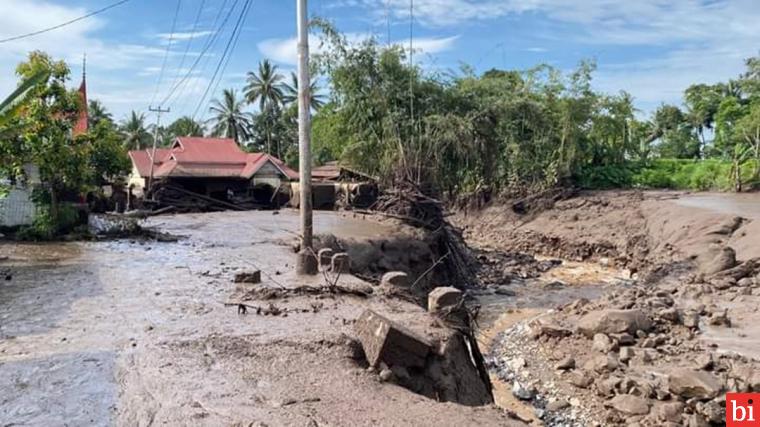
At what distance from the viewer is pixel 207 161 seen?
107 ft

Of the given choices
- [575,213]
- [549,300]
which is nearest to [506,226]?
[575,213]

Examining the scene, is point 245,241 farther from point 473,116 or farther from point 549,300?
point 473,116

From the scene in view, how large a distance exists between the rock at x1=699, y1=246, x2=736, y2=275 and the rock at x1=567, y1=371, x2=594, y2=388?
6.55m

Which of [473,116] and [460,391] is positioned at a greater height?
[473,116]

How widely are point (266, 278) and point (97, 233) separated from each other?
30.5 feet

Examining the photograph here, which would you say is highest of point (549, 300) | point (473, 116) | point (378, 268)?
point (473, 116)

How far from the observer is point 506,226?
25.9 m

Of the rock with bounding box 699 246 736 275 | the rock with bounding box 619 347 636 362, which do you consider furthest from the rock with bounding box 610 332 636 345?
the rock with bounding box 699 246 736 275

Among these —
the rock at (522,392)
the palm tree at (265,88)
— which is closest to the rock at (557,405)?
the rock at (522,392)

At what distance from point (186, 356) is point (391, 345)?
1963 millimetres

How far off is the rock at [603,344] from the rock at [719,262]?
556 cm

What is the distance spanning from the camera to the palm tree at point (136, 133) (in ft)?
167

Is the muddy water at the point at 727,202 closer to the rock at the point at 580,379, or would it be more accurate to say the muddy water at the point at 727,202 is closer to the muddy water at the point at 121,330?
the rock at the point at 580,379

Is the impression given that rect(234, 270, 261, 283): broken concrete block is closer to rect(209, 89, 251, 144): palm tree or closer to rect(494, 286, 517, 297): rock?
rect(494, 286, 517, 297): rock
